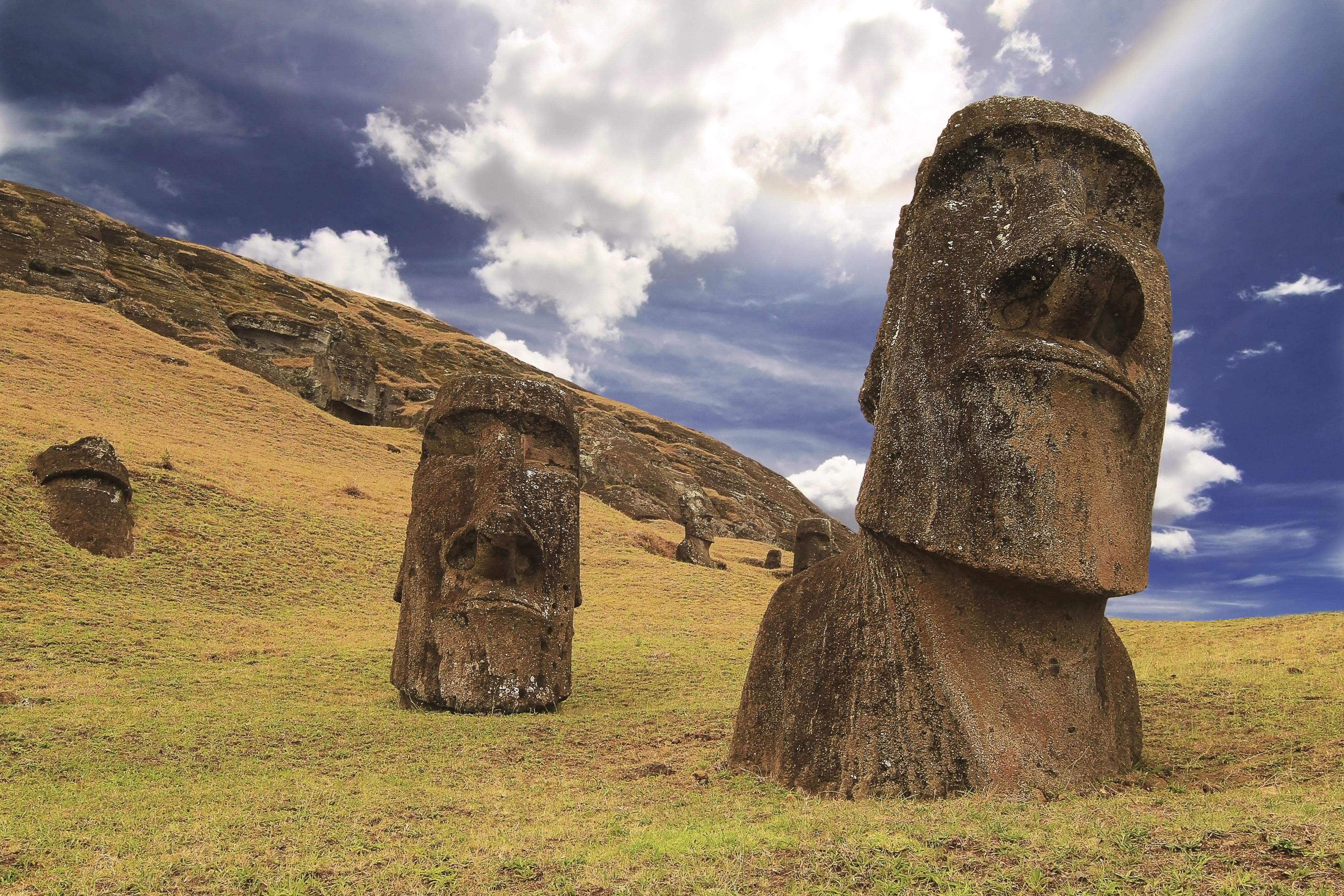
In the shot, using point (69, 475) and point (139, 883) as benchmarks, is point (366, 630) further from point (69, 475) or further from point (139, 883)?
point (139, 883)

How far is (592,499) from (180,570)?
87.8ft

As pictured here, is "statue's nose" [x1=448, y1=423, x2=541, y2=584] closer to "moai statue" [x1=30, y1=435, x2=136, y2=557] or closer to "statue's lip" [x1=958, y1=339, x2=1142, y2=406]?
"statue's lip" [x1=958, y1=339, x2=1142, y2=406]

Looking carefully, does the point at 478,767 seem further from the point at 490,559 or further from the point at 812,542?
the point at 812,542

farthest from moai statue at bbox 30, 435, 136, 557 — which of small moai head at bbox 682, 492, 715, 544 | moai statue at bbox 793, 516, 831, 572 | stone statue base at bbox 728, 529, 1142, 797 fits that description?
small moai head at bbox 682, 492, 715, 544

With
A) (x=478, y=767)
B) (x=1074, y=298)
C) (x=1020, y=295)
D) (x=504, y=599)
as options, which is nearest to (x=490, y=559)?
(x=504, y=599)

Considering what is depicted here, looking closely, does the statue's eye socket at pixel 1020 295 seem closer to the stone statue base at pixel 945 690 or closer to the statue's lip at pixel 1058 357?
the statue's lip at pixel 1058 357

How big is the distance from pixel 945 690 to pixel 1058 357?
215cm

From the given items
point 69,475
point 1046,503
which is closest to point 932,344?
point 1046,503

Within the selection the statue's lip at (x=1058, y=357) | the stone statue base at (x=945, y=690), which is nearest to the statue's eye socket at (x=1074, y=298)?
the statue's lip at (x=1058, y=357)

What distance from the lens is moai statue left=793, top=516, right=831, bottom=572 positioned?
94.1 feet

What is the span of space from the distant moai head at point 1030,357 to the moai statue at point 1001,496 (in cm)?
1

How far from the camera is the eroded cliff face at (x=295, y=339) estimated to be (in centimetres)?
4684

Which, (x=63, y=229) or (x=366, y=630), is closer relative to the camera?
(x=366, y=630)

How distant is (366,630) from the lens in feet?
55.5
